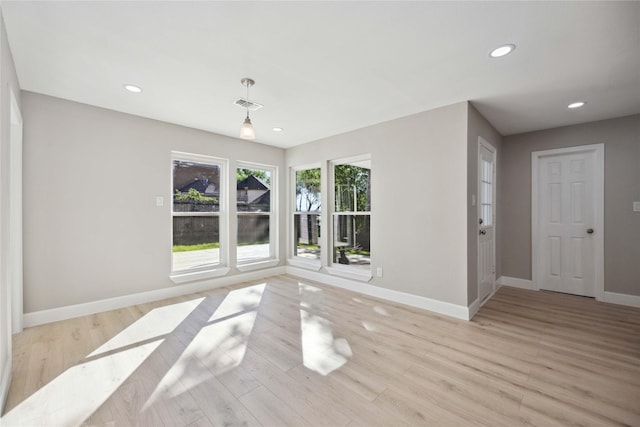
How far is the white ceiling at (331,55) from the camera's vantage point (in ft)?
5.65

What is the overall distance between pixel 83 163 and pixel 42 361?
213 centimetres

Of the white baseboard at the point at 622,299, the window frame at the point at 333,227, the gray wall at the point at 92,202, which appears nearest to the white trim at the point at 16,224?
the gray wall at the point at 92,202

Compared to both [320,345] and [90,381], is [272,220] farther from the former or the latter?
[90,381]

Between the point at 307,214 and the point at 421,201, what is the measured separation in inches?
90.6

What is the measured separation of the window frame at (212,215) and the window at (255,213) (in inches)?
9.9

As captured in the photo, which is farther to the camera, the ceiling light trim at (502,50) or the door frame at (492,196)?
the door frame at (492,196)

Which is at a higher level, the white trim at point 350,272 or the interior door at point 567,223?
the interior door at point 567,223

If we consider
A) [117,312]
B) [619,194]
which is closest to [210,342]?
[117,312]

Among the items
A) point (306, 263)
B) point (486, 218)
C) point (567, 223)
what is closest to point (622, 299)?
point (567, 223)

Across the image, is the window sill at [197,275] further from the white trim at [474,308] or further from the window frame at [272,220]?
the white trim at [474,308]

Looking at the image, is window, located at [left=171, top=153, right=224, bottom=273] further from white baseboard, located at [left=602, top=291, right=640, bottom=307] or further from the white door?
white baseboard, located at [left=602, top=291, right=640, bottom=307]

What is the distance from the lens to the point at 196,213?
4230 mm

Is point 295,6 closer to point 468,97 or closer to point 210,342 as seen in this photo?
point 468,97

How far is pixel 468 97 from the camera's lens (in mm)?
2973
